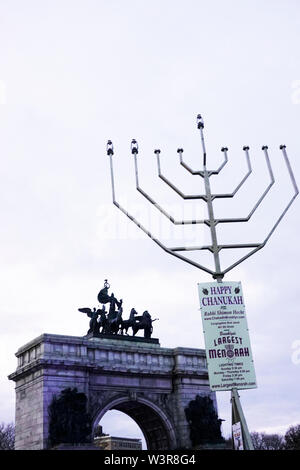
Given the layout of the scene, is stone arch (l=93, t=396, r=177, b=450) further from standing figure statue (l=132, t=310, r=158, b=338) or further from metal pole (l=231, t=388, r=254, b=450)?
metal pole (l=231, t=388, r=254, b=450)

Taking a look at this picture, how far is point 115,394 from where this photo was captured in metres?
31.0

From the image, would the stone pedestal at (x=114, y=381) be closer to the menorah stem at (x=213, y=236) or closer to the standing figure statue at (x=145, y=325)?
the standing figure statue at (x=145, y=325)

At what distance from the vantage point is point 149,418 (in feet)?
→ 109

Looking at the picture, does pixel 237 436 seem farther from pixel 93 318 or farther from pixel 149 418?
pixel 149 418

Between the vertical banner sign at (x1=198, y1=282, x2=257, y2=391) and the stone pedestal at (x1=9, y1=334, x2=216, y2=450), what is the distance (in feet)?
61.3

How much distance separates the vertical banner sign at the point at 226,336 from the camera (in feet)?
37.1

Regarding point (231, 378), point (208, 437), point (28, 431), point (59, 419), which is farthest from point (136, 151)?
point (208, 437)

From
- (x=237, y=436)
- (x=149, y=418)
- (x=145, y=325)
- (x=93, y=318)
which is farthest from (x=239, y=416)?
(x=149, y=418)

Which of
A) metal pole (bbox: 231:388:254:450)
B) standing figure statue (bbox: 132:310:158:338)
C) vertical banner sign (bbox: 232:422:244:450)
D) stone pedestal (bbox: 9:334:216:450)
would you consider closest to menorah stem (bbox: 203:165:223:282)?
metal pole (bbox: 231:388:254:450)

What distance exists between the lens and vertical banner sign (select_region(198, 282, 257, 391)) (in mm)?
11320

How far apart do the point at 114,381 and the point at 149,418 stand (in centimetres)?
397

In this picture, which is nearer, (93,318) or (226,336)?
(226,336)

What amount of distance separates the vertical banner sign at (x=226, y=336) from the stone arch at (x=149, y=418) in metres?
20.2
